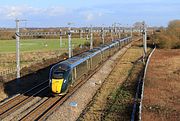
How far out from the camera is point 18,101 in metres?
28.1

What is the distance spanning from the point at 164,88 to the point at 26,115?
1425cm

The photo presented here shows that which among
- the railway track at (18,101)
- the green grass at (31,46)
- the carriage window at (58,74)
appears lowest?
the railway track at (18,101)

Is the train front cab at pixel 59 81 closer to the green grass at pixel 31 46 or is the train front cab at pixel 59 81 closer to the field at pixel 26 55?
the field at pixel 26 55

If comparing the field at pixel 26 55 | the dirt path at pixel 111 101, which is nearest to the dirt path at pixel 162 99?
the dirt path at pixel 111 101

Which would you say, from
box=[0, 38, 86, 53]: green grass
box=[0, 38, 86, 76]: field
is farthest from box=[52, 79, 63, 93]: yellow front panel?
box=[0, 38, 86, 53]: green grass

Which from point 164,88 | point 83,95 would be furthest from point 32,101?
point 164,88

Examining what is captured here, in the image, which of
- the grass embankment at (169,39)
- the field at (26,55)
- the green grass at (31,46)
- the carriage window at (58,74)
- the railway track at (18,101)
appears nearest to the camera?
Result: the railway track at (18,101)

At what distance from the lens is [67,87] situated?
97.2 feet

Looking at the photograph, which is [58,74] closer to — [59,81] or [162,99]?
[59,81]

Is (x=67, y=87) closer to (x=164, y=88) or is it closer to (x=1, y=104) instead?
(x=1, y=104)

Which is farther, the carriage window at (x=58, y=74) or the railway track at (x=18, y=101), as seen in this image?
the carriage window at (x=58, y=74)

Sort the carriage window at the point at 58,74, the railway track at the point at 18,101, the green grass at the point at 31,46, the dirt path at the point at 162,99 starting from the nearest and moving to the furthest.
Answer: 1. the dirt path at the point at 162,99
2. the railway track at the point at 18,101
3. the carriage window at the point at 58,74
4. the green grass at the point at 31,46

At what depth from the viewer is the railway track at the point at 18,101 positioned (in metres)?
24.8

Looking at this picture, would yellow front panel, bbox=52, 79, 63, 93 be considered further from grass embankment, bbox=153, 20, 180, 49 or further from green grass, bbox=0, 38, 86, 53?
grass embankment, bbox=153, 20, 180, 49
